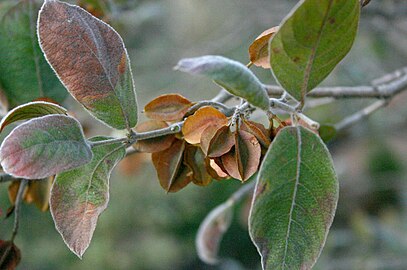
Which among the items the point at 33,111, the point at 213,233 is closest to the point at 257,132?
the point at 33,111

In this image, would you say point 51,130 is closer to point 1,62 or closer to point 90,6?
point 1,62

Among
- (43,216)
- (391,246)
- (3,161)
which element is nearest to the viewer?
(3,161)

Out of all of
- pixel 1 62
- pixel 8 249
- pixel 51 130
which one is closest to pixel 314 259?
pixel 51 130

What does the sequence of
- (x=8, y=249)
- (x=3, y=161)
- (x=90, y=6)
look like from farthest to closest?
(x=90, y=6) < (x=8, y=249) < (x=3, y=161)

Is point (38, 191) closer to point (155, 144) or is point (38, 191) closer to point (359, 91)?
point (155, 144)

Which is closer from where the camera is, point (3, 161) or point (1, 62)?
point (3, 161)

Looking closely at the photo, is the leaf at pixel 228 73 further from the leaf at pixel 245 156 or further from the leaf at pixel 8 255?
the leaf at pixel 8 255
